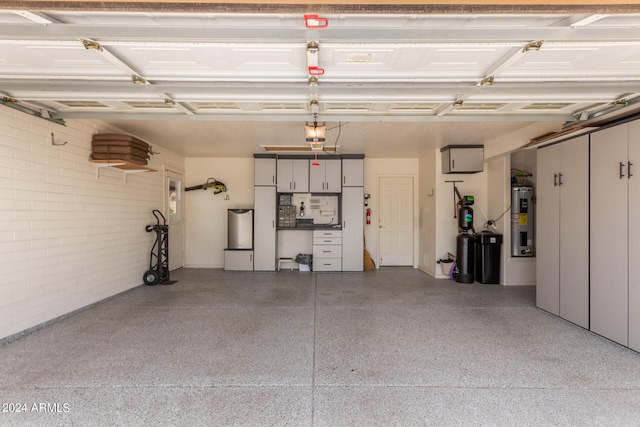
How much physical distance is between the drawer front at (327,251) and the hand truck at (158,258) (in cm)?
296

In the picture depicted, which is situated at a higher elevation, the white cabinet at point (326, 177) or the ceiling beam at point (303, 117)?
the ceiling beam at point (303, 117)

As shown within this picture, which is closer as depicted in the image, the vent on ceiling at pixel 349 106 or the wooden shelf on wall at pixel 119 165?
the vent on ceiling at pixel 349 106

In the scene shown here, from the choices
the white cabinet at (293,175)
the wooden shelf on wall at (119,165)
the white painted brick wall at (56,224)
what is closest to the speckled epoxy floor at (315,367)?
the white painted brick wall at (56,224)

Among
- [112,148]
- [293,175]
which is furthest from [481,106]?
[112,148]

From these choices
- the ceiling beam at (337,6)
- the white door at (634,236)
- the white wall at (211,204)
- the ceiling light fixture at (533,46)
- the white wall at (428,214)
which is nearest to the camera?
the ceiling beam at (337,6)

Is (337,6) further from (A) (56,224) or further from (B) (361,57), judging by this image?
(A) (56,224)

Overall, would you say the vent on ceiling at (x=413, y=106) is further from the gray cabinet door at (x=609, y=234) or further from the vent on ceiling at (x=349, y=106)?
the gray cabinet door at (x=609, y=234)

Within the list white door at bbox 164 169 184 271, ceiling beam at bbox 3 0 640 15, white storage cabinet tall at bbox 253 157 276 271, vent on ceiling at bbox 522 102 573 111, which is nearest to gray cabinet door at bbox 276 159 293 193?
white storage cabinet tall at bbox 253 157 276 271

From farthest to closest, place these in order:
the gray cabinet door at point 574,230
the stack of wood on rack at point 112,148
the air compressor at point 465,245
Answer: 1. the air compressor at point 465,245
2. the stack of wood on rack at point 112,148
3. the gray cabinet door at point 574,230

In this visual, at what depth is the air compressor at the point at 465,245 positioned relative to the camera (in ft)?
19.9

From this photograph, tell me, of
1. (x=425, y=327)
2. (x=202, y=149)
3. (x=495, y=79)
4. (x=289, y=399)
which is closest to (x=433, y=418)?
(x=289, y=399)

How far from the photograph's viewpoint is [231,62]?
231 cm

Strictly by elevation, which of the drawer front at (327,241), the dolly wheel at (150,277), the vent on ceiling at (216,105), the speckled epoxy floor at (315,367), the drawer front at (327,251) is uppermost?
the vent on ceiling at (216,105)

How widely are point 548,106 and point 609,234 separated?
1.44 metres
